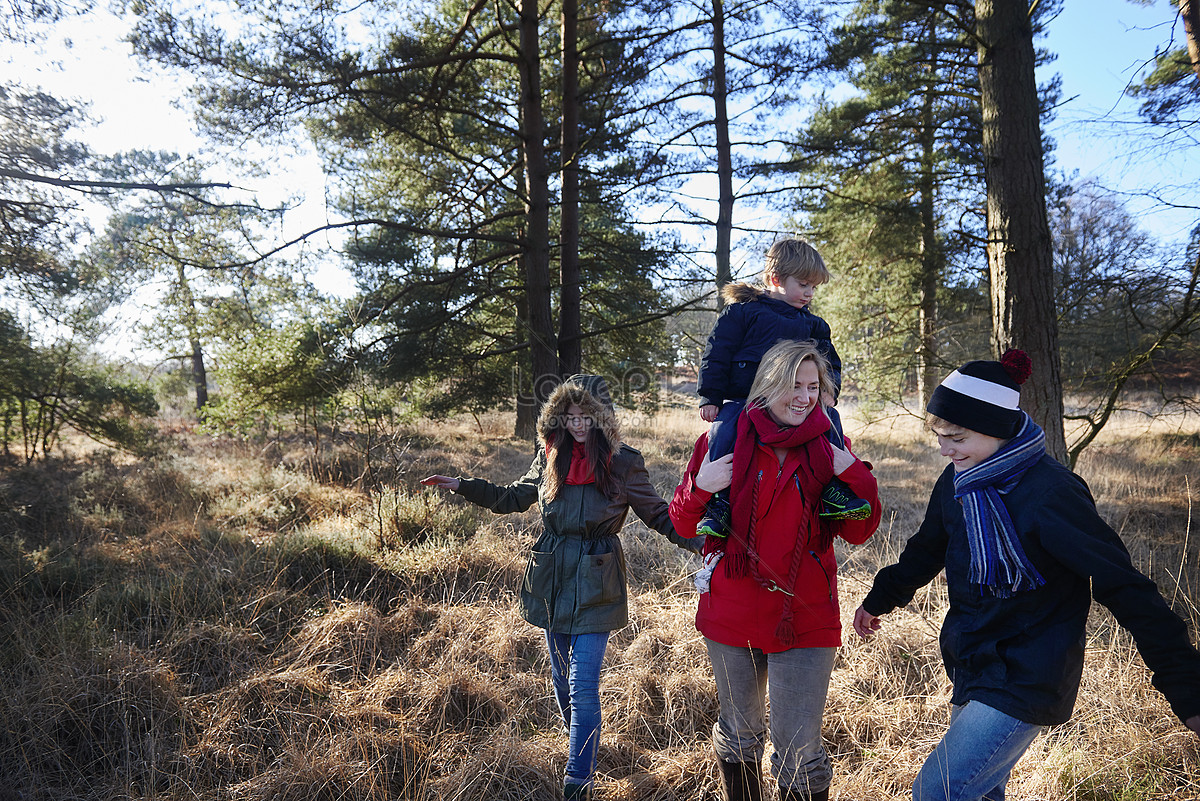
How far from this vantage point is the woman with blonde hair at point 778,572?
2080 millimetres

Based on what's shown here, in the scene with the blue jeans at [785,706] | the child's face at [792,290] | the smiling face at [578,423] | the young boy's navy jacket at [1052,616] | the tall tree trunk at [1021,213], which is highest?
the tall tree trunk at [1021,213]

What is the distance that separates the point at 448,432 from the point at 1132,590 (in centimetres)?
1396

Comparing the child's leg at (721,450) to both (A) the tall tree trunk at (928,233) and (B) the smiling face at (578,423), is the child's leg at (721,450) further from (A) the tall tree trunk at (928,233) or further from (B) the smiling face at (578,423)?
(A) the tall tree trunk at (928,233)

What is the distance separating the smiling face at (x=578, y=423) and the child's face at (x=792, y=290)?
109 centimetres

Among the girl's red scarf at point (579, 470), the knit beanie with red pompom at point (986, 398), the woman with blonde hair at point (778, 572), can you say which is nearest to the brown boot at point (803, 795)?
the woman with blonde hair at point (778, 572)

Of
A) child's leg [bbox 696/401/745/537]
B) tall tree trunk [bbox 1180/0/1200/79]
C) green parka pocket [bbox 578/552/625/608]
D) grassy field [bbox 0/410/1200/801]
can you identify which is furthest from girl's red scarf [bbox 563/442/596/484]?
tall tree trunk [bbox 1180/0/1200/79]

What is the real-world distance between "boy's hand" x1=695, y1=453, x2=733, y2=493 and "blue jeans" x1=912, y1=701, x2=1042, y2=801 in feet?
3.16

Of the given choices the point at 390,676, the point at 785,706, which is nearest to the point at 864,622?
the point at 785,706

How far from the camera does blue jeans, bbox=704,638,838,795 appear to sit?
2.06 meters

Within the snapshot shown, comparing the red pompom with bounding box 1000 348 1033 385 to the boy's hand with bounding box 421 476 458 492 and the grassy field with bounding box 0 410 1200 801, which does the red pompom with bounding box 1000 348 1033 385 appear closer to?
the grassy field with bounding box 0 410 1200 801

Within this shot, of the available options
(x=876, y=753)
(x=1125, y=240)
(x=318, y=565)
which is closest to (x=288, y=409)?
(x=318, y=565)

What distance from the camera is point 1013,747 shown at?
69.7 inches

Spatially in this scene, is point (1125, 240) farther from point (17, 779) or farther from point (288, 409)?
point (288, 409)

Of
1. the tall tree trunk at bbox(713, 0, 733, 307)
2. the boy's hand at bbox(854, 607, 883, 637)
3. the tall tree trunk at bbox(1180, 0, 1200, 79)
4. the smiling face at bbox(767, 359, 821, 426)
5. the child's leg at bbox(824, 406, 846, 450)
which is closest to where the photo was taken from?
the smiling face at bbox(767, 359, 821, 426)
